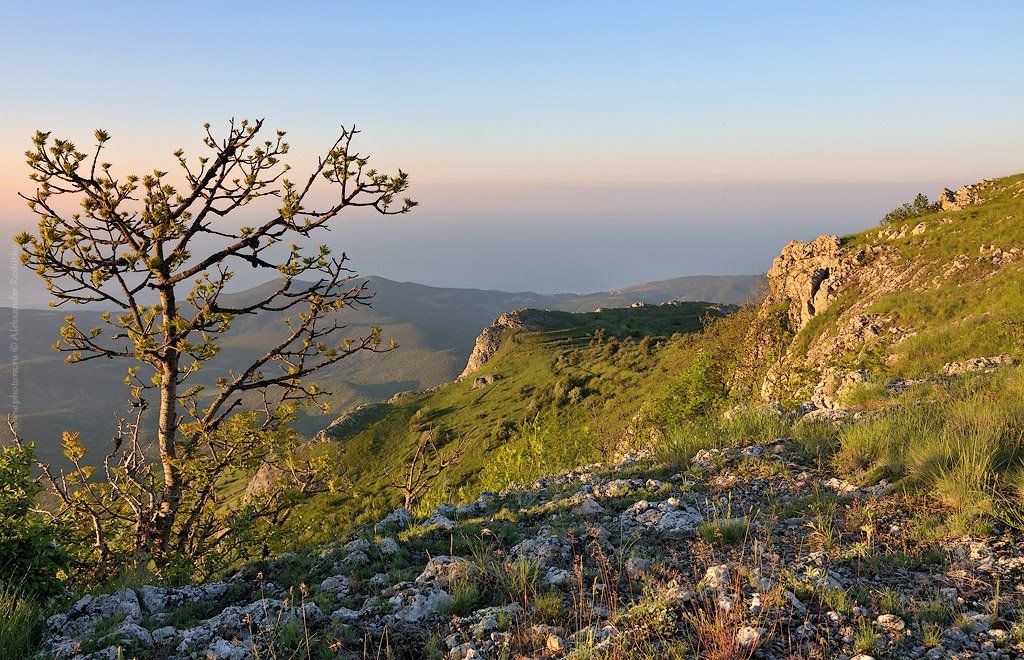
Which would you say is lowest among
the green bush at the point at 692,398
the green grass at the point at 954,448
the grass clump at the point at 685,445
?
the green bush at the point at 692,398

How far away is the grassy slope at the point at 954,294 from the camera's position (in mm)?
14406

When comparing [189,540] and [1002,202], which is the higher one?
[1002,202]

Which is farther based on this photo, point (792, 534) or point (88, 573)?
point (88, 573)

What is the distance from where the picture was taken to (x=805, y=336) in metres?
29.8

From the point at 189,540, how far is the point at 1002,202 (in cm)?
4937

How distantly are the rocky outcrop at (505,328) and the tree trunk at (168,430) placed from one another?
94635 millimetres

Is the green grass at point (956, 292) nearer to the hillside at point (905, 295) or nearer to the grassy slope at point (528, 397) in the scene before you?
the hillside at point (905, 295)

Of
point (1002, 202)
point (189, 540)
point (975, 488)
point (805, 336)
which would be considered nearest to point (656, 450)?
point (975, 488)

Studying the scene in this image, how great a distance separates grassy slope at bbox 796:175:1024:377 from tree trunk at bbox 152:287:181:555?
14.9 meters

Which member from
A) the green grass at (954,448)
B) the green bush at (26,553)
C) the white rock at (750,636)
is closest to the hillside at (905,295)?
the green grass at (954,448)

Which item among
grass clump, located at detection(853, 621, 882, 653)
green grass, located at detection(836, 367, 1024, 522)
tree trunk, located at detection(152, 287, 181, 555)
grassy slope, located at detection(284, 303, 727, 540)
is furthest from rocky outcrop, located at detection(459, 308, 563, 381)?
grass clump, located at detection(853, 621, 882, 653)

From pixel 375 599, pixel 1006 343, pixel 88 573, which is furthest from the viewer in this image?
pixel 1006 343

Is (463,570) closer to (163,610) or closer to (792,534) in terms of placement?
(163,610)

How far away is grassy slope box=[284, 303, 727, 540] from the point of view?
53659 millimetres
